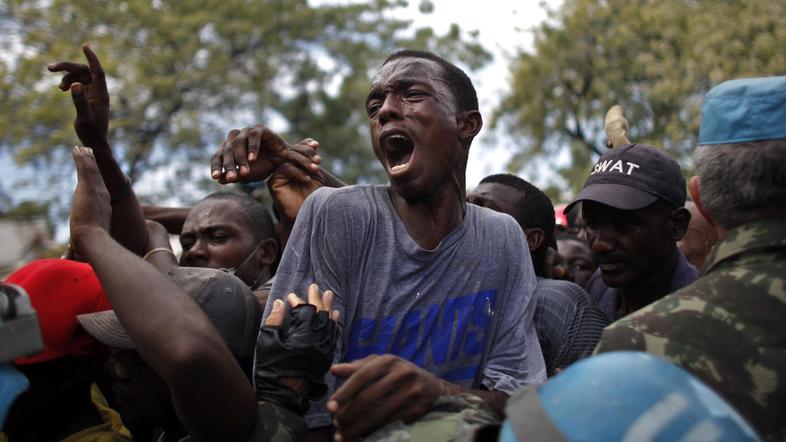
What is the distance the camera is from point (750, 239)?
7.07 ft

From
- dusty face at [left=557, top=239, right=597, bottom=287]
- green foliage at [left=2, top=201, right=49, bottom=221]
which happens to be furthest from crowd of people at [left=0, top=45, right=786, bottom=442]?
green foliage at [left=2, top=201, right=49, bottom=221]

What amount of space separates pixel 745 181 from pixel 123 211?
2.60 m

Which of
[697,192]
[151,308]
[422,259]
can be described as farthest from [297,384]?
[697,192]

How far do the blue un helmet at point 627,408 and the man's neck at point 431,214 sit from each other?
1200mm

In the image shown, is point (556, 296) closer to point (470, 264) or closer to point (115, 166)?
point (470, 264)

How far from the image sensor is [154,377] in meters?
2.79

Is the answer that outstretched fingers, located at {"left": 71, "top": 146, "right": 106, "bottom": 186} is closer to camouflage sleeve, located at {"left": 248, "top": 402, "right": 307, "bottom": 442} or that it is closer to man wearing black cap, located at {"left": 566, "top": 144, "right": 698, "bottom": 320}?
camouflage sleeve, located at {"left": 248, "top": 402, "right": 307, "bottom": 442}

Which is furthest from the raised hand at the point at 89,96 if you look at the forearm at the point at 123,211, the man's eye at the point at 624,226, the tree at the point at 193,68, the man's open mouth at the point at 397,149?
the tree at the point at 193,68

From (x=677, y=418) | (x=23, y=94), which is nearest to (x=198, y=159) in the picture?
(x=23, y=94)

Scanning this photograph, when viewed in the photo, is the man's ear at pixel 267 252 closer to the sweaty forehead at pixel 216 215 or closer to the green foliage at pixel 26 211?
the sweaty forehead at pixel 216 215

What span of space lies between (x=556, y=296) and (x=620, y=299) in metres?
0.63

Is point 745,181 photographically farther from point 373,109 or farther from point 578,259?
point 578,259

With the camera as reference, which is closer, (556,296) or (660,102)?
(556,296)

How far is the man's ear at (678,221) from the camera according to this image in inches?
135
